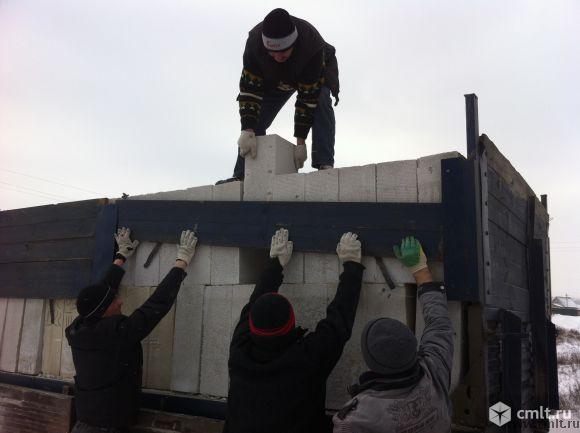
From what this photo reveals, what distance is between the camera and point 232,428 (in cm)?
266

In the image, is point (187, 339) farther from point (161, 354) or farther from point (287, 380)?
point (287, 380)

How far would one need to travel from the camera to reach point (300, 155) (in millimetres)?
3902

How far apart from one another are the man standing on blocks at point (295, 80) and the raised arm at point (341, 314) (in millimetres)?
1130

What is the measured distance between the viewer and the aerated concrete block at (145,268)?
13.1 feet

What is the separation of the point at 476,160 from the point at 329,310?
4.39ft

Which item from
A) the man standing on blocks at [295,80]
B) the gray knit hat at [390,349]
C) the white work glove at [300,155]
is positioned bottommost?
the gray knit hat at [390,349]

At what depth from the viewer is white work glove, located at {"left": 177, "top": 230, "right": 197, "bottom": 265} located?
145 inches

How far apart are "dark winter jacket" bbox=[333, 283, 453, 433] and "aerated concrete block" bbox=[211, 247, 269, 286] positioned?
1.56 m

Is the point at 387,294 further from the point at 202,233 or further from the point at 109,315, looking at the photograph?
the point at 109,315

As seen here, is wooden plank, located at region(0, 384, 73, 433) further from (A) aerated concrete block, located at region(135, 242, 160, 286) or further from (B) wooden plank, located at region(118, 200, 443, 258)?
(B) wooden plank, located at region(118, 200, 443, 258)

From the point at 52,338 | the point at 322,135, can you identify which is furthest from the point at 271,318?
the point at 52,338

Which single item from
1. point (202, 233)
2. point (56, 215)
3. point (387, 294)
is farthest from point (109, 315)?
point (387, 294)

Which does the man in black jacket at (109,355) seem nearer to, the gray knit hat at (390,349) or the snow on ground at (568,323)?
the gray knit hat at (390,349)

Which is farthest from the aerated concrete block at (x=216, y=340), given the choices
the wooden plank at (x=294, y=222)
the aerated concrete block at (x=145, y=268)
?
the aerated concrete block at (x=145, y=268)
